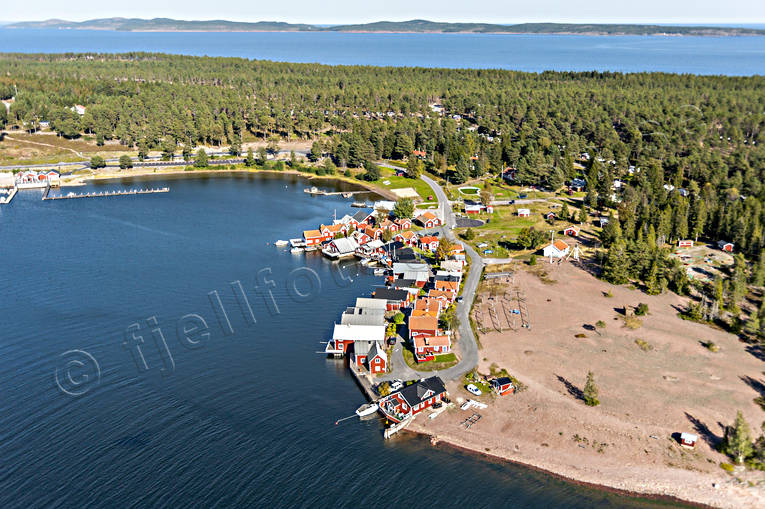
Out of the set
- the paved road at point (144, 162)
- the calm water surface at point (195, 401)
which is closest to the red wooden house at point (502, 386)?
the calm water surface at point (195, 401)

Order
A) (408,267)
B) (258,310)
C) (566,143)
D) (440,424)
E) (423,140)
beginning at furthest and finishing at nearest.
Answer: (423,140) < (566,143) < (408,267) < (258,310) < (440,424)

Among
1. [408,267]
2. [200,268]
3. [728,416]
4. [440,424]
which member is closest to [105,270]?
[200,268]

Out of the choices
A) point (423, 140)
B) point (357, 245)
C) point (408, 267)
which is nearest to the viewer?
point (408, 267)

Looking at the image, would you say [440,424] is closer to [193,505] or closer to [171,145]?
[193,505]

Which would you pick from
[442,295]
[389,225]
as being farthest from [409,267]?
[389,225]

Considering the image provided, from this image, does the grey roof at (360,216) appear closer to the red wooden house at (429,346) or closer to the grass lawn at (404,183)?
the grass lawn at (404,183)

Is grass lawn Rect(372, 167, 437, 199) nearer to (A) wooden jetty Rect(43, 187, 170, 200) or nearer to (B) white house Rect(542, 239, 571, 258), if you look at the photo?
(B) white house Rect(542, 239, 571, 258)
